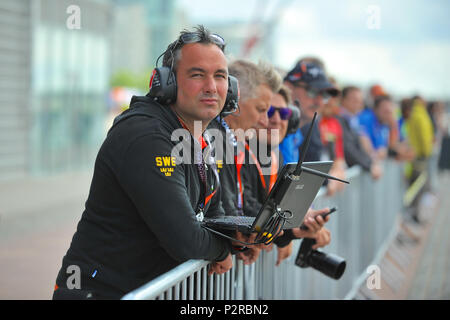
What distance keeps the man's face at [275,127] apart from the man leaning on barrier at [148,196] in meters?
1.01

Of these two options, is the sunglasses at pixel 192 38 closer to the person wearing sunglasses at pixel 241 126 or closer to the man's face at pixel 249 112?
the person wearing sunglasses at pixel 241 126

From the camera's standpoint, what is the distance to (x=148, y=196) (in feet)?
7.13

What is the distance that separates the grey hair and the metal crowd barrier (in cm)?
98

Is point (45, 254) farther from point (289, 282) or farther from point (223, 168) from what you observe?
point (223, 168)

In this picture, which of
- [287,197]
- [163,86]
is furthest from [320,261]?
[163,86]

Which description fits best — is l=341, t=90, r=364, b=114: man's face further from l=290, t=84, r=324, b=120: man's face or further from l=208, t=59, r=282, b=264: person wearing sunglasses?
l=208, t=59, r=282, b=264: person wearing sunglasses

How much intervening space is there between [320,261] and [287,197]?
3.77 feet

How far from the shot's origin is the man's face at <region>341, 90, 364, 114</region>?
7727 millimetres

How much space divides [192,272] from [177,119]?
66 centimetres

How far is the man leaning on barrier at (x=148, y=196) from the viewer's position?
7.16 feet

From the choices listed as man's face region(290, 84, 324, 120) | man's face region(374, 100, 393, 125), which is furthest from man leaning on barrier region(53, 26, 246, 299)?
man's face region(374, 100, 393, 125)

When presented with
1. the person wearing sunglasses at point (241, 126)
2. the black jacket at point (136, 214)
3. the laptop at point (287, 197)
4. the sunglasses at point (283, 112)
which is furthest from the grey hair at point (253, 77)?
the black jacket at point (136, 214)

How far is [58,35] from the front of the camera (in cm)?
1405

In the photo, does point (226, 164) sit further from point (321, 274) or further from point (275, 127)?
point (321, 274)
